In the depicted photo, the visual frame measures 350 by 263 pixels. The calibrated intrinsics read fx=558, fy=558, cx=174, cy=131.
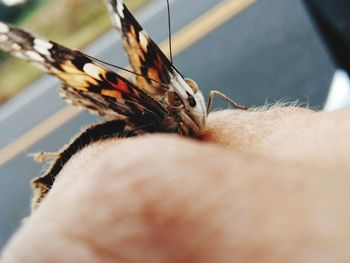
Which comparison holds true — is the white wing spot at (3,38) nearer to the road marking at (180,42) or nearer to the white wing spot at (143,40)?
the white wing spot at (143,40)

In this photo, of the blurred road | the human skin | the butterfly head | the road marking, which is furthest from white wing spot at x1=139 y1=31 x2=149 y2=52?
the road marking

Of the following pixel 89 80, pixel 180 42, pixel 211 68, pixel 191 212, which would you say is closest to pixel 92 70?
pixel 89 80

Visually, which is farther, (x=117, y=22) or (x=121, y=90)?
(x=117, y=22)

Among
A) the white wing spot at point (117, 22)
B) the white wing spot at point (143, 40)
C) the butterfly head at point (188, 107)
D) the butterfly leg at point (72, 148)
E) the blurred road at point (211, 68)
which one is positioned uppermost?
the white wing spot at point (117, 22)

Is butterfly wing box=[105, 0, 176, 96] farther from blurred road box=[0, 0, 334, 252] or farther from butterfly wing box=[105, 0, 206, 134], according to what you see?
blurred road box=[0, 0, 334, 252]

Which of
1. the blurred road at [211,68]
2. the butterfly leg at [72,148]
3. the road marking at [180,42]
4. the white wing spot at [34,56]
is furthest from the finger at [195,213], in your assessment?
the road marking at [180,42]

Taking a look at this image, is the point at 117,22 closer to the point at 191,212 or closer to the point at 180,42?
the point at 191,212
